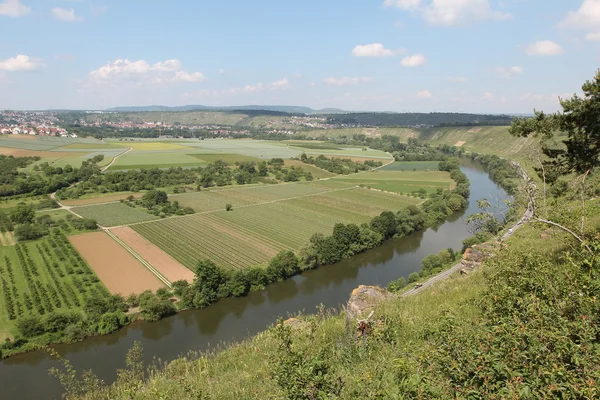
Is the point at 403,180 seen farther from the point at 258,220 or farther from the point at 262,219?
the point at 258,220

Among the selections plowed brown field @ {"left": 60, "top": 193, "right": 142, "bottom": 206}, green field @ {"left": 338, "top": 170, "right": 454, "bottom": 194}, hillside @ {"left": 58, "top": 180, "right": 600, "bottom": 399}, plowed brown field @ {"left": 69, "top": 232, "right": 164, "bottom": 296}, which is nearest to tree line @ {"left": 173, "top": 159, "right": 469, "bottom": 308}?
plowed brown field @ {"left": 69, "top": 232, "right": 164, "bottom": 296}

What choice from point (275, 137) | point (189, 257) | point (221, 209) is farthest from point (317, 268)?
point (275, 137)

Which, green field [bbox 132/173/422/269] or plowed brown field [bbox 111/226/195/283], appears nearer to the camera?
plowed brown field [bbox 111/226/195/283]

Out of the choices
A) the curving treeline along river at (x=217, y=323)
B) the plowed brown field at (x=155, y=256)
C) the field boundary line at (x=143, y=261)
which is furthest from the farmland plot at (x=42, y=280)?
the plowed brown field at (x=155, y=256)

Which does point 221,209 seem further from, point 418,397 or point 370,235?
point 418,397

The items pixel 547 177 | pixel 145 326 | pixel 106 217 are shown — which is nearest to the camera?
pixel 547 177

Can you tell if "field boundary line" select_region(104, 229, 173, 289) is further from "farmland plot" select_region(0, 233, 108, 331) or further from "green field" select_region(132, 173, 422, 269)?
"farmland plot" select_region(0, 233, 108, 331)

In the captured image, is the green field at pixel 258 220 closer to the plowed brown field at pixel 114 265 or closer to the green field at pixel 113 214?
the green field at pixel 113 214
